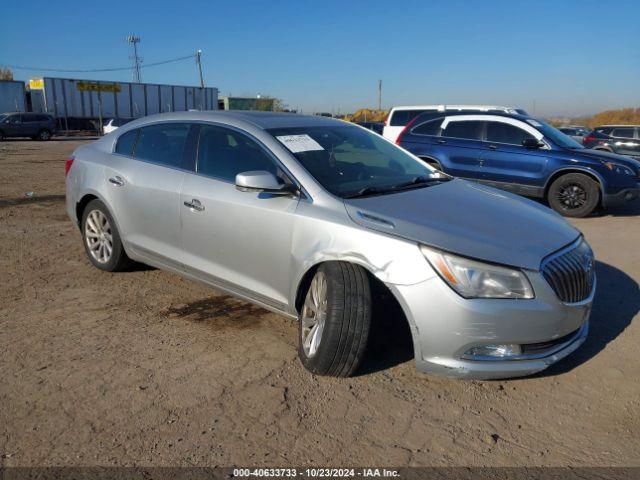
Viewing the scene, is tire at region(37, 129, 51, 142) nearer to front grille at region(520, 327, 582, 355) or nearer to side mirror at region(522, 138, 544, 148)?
side mirror at region(522, 138, 544, 148)

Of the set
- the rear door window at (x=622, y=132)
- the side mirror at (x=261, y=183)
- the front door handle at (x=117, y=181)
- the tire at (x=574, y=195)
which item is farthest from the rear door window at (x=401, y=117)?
the side mirror at (x=261, y=183)

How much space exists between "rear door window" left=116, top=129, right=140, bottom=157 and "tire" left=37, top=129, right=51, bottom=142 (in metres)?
31.5

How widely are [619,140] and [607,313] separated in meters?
16.9

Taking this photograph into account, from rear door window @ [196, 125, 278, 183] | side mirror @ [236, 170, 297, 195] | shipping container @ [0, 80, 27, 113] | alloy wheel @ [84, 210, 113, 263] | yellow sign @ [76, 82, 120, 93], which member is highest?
yellow sign @ [76, 82, 120, 93]

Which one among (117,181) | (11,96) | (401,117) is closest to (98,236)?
(117,181)

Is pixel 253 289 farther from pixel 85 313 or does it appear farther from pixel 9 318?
pixel 9 318

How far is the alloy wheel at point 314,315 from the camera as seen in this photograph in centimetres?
323

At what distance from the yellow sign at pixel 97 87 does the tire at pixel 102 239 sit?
40.6 metres

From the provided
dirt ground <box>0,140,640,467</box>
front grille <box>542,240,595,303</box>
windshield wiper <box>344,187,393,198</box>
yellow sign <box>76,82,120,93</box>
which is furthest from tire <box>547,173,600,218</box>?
yellow sign <box>76,82,120,93</box>

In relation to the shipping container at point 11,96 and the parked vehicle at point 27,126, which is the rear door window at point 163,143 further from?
the shipping container at point 11,96

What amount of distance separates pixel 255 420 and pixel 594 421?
1.83 meters

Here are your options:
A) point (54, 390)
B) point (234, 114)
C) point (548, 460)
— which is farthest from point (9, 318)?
point (548, 460)

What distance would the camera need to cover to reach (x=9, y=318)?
4.13 m

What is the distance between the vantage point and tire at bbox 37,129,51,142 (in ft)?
106
